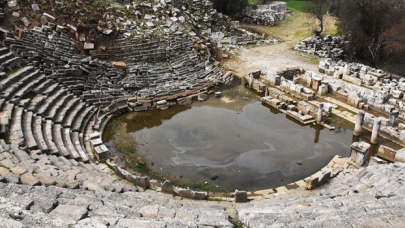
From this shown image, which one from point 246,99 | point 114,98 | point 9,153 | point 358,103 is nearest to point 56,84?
point 114,98

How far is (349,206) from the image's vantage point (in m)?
8.95

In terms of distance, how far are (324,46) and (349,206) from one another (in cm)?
2610

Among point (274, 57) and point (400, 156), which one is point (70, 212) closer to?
point (400, 156)

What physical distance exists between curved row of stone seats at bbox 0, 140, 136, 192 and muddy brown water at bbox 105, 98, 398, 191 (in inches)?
131

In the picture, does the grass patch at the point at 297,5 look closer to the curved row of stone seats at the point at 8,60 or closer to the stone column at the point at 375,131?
the stone column at the point at 375,131

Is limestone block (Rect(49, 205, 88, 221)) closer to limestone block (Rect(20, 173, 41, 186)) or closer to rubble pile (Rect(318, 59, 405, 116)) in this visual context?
limestone block (Rect(20, 173, 41, 186))

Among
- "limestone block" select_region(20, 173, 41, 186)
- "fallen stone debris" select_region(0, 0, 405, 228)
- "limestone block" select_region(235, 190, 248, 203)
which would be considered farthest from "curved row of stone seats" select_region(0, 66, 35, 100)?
"limestone block" select_region(235, 190, 248, 203)

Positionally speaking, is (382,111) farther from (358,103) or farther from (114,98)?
(114,98)

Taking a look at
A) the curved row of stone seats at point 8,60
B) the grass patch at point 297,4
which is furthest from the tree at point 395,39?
the curved row of stone seats at point 8,60

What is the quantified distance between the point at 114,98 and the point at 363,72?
16.9 m

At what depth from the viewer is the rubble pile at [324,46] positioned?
3073cm

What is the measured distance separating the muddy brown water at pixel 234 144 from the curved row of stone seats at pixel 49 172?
10.9 ft

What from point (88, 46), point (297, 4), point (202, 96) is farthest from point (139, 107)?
point (297, 4)

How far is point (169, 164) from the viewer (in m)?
15.6
